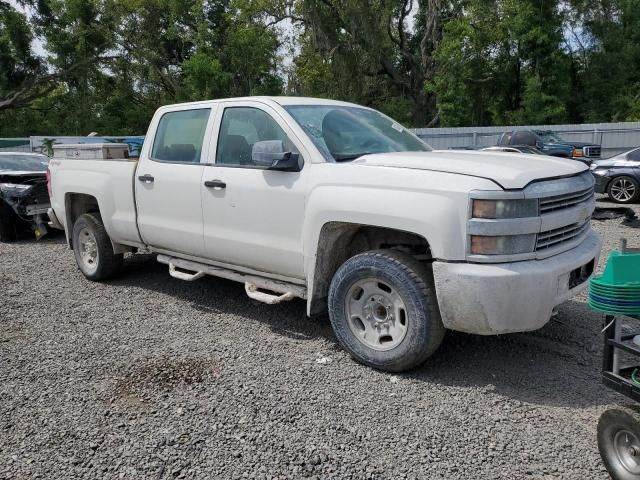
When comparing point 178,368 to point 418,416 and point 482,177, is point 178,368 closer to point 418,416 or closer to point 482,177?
point 418,416

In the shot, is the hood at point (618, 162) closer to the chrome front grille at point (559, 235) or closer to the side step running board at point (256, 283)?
the chrome front grille at point (559, 235)

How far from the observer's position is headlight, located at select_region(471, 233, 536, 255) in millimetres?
3430

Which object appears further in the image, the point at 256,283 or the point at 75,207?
the point at 75,207

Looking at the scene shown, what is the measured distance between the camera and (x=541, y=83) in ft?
108

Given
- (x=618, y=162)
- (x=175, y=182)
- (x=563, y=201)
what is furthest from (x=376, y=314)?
(x=618, y=162)

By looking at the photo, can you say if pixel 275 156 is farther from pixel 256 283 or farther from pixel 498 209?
pixel 498 209

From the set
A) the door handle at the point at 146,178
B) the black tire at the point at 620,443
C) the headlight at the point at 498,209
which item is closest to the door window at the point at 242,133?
the door handle at the point at 146,178

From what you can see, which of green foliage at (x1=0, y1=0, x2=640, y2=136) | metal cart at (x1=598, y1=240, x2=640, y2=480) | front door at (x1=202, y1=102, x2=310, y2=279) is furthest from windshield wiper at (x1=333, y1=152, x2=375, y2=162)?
green foliage at (x1=0, y1=0, x2=640, y2=136)

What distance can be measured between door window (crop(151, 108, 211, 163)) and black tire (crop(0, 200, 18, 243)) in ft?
17.8

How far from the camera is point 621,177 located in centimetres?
1259

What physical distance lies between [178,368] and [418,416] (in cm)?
179

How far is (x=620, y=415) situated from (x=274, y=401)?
1.96 metres

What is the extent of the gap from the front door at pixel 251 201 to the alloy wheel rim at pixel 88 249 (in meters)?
2.14

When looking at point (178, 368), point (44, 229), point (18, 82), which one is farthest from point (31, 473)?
point (18, 82)
